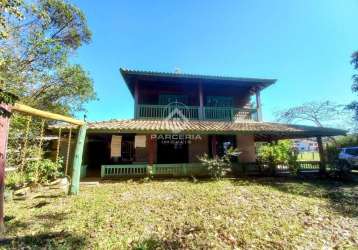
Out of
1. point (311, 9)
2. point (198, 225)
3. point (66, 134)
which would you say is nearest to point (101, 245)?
point (198, 225)

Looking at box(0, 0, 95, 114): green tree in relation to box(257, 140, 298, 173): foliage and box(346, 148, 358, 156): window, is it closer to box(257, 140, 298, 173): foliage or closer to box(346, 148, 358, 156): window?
box(257, 140, 298, 173): foliage

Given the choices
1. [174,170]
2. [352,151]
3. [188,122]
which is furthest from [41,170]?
[352,151]

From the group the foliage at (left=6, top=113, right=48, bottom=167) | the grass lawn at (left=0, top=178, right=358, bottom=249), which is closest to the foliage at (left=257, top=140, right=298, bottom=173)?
the grass lawn at (left=0, top=178, right=358, bottom=249)

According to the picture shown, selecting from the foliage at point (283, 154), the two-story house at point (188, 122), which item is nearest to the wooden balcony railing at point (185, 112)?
the two-story house at point (188, 122)

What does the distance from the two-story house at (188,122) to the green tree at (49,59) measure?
5.40 metres

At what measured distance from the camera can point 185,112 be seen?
13.2m

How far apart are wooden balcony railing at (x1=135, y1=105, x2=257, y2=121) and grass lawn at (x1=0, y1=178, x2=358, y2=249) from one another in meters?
5.55

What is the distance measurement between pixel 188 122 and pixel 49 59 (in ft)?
35.4

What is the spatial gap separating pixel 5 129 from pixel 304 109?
38413 millimetres

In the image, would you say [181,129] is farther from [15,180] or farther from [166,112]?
[15,180]

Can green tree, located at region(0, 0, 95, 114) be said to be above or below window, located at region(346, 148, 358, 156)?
above

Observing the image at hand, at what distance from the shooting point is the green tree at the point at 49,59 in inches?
505

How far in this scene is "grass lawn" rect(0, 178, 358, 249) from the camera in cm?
409

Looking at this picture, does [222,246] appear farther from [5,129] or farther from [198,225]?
[5,129]
